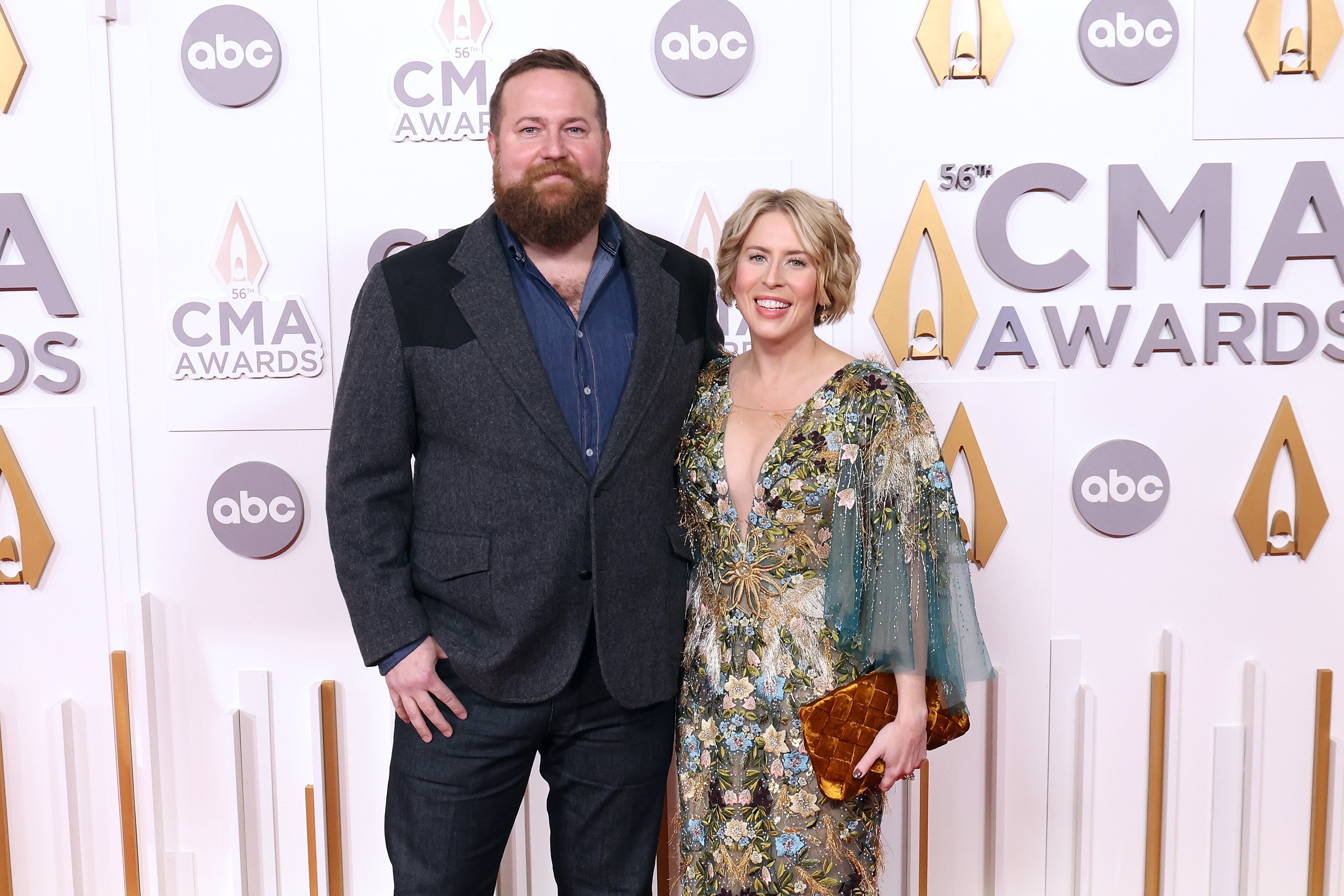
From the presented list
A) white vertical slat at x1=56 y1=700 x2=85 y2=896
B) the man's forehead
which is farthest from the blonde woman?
white vertical slat at x1=56 y1=700 x2=85 y2=896

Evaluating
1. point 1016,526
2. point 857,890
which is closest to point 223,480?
point 857,890

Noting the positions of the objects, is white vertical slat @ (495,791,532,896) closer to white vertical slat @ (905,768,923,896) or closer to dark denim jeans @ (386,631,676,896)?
dark denim jeans @ (386,631,676,896)

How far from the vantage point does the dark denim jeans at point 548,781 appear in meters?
1.60

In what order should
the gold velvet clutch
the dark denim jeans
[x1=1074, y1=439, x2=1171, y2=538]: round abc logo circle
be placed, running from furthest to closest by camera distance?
[x1=1074, y1=439, x2=1171, y2=538]: round abc logo circle → the dark denim jeans → the gold velvet clutch

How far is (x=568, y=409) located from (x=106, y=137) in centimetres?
144

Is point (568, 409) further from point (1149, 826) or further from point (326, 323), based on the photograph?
point (1149, 826)

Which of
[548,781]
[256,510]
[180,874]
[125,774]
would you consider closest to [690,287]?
[548,781]

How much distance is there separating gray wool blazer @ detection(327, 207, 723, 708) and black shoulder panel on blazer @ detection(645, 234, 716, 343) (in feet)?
0.42

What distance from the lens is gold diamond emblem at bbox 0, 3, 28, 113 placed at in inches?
85.2

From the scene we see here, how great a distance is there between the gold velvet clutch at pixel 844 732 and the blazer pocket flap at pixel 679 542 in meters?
0.32

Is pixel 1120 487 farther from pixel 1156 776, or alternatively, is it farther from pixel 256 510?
pixel 256 510

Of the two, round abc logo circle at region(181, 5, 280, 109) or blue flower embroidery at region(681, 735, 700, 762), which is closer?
blue flower embroidery at region(681, 735, 700, 762)

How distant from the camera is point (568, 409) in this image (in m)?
1.58

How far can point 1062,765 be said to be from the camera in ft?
7.70
